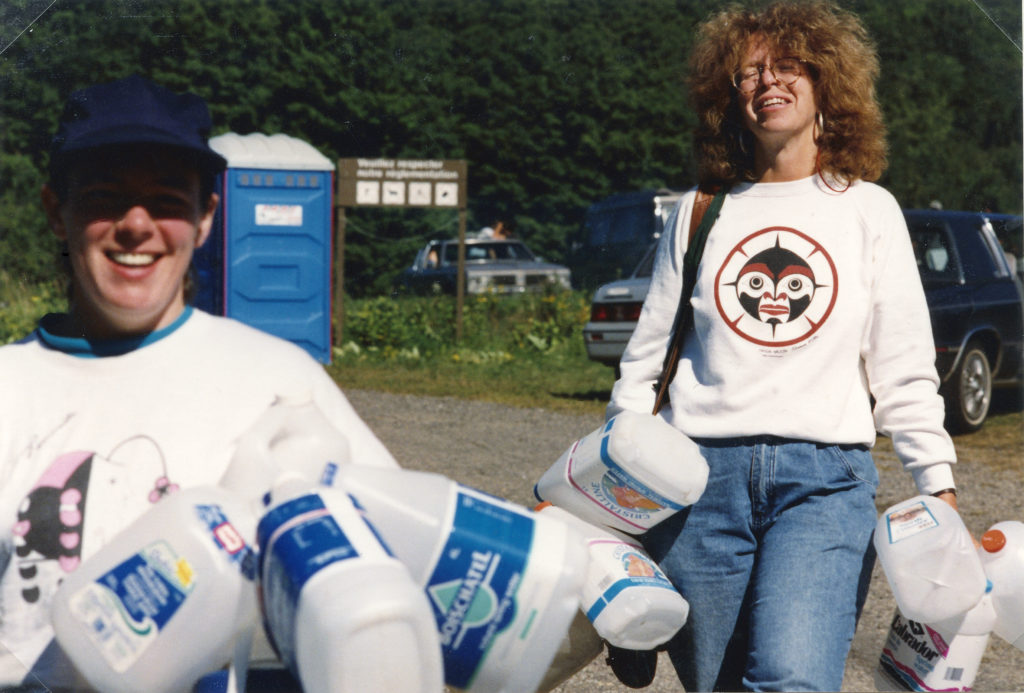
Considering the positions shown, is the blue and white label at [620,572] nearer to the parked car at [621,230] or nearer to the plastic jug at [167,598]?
the plastic jug at [167,598]

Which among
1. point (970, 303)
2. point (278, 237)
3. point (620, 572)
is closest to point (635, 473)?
point (620, 572)

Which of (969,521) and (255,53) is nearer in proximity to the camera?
(255,53)

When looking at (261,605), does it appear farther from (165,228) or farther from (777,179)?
(777,179)

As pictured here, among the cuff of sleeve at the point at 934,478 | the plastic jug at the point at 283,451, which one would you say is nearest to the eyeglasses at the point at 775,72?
the cuff of sleeve at the point at 934,478

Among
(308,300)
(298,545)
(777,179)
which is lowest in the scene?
(308,300)

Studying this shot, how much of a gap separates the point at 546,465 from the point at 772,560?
534cm

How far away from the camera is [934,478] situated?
7.24ft

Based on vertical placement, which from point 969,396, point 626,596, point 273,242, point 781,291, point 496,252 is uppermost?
point 781,291

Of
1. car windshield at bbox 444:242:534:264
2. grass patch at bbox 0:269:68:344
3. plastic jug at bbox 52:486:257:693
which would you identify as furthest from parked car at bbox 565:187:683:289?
plastic jug at bbox 52:486:257:693

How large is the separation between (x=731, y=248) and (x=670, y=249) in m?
0.15

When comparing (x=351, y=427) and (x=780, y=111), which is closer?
(x=351, y=427)

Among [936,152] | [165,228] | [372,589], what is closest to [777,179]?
[165,228]

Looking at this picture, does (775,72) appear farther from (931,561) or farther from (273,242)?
(273,242)

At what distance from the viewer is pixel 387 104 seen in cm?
988
